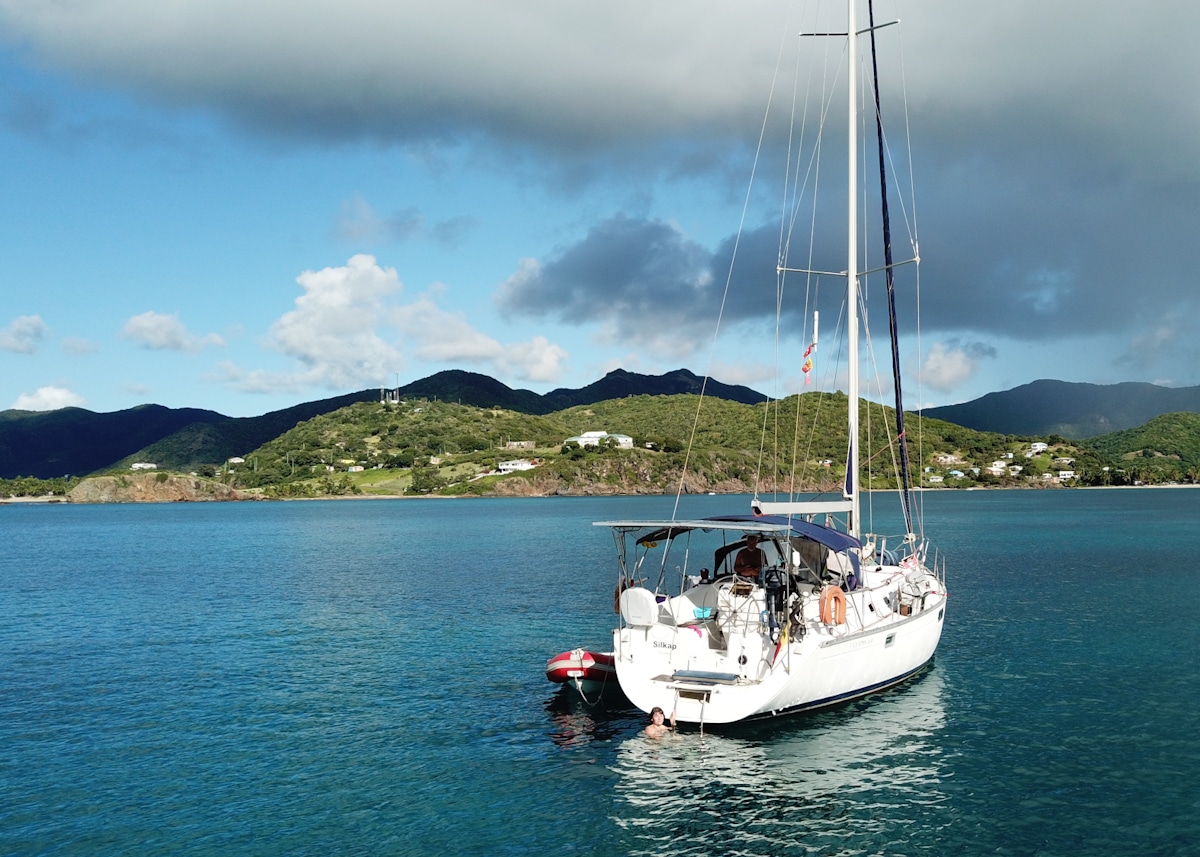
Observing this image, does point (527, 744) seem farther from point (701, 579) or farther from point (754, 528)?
point (754, 528)

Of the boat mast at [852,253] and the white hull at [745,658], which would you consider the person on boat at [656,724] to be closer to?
the white hull at [745,658]

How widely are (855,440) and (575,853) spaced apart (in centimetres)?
1912

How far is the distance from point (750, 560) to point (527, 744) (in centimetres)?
866

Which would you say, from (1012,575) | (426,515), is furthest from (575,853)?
(426,515)

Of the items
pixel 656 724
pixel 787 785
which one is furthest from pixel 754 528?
pixel 787 785

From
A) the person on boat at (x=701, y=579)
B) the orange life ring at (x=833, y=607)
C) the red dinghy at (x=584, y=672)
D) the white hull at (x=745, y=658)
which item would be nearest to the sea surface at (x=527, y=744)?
the red dinghy at (x=584, y=672)

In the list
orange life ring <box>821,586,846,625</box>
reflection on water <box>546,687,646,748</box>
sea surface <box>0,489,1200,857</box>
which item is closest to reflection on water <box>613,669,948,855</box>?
sea surface <box>0,489,1200,857</box>

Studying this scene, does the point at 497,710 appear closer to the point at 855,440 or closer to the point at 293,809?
the point at 293,809

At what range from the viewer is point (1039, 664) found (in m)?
31.7

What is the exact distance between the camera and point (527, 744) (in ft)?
75.3

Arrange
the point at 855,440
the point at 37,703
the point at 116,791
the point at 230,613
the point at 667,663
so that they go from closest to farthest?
1. the point at 116,791
2. the point at 667,663
3. the point at 37,703
4. the point at 855,440
5. the point at 230,613

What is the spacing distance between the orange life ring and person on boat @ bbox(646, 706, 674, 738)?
5.05 m

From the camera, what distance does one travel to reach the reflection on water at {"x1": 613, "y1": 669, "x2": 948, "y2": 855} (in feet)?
56.2

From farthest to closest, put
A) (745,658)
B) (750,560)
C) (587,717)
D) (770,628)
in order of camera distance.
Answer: (750,560), (587,717), (770,628), (745,658)
